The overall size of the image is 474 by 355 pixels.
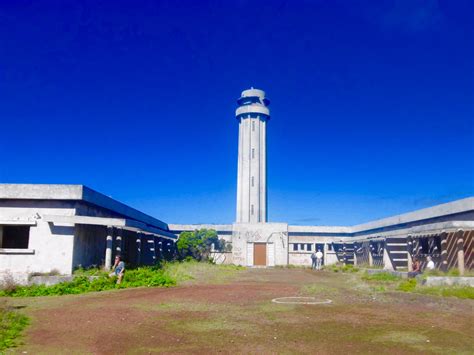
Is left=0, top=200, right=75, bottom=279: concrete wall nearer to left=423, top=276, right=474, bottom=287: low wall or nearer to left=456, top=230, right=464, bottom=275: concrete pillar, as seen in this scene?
left=423, top=276, right=474, bottom=287: low wall

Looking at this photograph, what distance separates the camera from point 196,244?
1432 inches

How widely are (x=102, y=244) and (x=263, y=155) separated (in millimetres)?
30299

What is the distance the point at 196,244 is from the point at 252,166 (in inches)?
610

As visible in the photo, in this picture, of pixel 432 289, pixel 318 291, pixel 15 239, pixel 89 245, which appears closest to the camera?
pixel 432 289

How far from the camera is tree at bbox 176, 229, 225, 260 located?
36.1 m

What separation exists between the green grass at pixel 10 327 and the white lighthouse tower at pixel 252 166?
3968 cm

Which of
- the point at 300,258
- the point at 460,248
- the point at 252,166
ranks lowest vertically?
the point at 300,258

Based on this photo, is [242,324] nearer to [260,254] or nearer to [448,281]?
[448,281]

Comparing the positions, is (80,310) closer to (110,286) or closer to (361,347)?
(110,286)

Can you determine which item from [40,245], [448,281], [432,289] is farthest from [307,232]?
[40,245]

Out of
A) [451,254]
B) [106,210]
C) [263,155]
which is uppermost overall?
[263,155]

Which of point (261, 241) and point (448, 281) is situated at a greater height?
point (261, 241)

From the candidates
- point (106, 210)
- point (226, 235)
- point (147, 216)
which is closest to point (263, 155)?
point (226, 235)

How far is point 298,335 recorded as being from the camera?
841 centimetres
